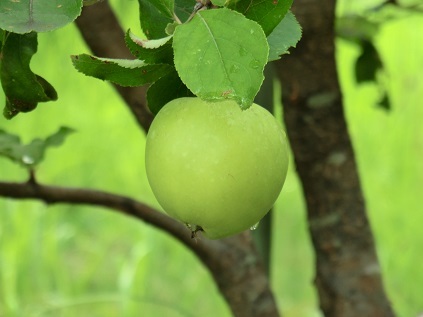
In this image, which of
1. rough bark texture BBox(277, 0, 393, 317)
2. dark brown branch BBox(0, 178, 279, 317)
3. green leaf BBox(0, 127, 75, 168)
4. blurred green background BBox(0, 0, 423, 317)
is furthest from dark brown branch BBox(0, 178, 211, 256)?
blurred green background BBox(0, 0, 423, 317)

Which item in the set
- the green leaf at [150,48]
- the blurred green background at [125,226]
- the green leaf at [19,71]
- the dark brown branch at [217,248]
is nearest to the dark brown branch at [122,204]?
the dark brown branch at [217,248]

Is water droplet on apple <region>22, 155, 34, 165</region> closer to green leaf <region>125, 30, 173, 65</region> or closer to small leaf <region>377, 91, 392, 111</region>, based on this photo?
green leaf <region>125, 30, 173, 65</region>

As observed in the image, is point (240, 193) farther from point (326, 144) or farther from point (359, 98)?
point (359, 98)

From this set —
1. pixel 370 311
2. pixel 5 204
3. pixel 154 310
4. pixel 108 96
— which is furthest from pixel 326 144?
pixel 108 96

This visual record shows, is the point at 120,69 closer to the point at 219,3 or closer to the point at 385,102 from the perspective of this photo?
the point at 219,3

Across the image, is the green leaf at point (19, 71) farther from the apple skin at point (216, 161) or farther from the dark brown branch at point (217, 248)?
the dark brown branch at point (217, 248)

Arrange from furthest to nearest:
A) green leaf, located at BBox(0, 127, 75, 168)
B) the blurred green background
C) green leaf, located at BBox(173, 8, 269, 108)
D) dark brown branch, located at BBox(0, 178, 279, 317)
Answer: the blurred green background, dark brown branch, located at BBox(0, 178, 279, 317), green leaf, located at BBox(0, 127, 75, 168), green leaf, located at BBox(173, 8, 269, 108)
